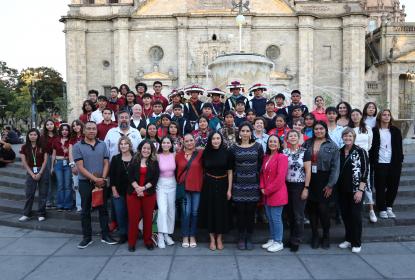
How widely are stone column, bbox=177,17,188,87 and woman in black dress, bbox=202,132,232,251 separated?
34.8 metres

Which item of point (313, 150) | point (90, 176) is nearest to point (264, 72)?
point (313, 150)

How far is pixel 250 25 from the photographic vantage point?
4109 cm

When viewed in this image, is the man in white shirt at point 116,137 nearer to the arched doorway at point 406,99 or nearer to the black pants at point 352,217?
the black pants at point 352,217

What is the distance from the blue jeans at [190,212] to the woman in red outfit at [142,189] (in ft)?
1.88

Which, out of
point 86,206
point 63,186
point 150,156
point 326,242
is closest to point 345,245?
point 326,242

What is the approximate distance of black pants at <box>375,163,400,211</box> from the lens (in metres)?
7.93

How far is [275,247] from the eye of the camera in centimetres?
687

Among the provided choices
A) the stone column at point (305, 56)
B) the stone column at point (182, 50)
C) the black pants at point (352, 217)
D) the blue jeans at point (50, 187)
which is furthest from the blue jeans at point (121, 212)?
the stone column at point (305, 56)

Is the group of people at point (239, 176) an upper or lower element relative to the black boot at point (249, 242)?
upper

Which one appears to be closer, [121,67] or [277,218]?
[277,218]

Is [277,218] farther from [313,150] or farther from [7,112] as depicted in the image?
[7,112]

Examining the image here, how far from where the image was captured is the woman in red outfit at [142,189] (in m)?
6.99

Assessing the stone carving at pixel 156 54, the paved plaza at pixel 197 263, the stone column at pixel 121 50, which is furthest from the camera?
the stone carving at pixel 156 54

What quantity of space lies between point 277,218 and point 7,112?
65707 mm
